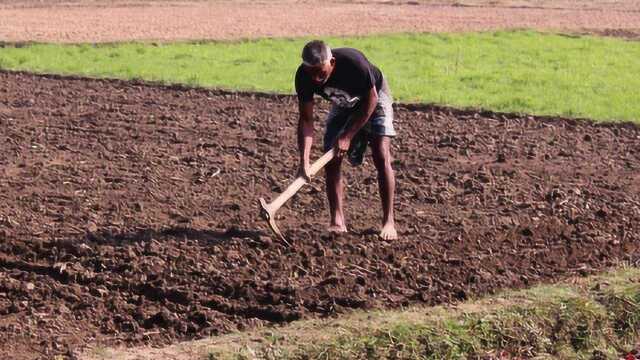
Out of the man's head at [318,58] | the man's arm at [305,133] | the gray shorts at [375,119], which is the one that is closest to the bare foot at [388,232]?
the gray shorts at [375,119]

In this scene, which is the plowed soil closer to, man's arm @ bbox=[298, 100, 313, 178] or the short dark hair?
man's arm @ bbox=[298, 100, 313, 178]

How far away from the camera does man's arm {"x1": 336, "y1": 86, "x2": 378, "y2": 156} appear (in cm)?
880

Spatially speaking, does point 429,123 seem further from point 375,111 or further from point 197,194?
point 375,111

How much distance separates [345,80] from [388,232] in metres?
1.14

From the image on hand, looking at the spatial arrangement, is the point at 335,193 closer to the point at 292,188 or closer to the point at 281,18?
the point at 292,188

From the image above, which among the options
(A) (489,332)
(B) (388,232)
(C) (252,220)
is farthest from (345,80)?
(A) (489,332)

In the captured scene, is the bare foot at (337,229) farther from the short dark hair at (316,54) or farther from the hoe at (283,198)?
the short dark hair at (316,54)

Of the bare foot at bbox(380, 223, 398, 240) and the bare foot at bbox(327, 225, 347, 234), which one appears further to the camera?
the bare foot at bbox(327, 225, 347, 234)

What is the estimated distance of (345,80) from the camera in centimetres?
877

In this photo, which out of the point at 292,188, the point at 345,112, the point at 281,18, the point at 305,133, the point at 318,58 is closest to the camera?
the point at 318,58

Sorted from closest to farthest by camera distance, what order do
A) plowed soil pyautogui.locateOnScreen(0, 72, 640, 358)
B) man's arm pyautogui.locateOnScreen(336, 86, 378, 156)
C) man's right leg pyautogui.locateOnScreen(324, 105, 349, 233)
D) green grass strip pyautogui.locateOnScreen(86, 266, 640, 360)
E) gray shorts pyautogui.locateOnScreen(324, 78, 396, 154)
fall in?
1. green grass strip pyautogui.locateOnScreen(86, 266, 640, 360)
2. plowed soil pyautogui.locateOnScreen(0, 72, 640, 358)
3. man's arm pyautogui.locateOnScreen(336, 86, 378, 156)
4. gray shorts pyautogui.locateOnScreen(324, 78, 396, 154)
5. man's right leg pyautogui.locateOnScreen(324, 105, 349, 233)

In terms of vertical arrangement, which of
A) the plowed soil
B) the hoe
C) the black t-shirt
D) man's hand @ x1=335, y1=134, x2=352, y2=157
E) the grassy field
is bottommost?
the grassy field

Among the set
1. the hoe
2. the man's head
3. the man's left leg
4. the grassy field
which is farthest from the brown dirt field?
the man's head

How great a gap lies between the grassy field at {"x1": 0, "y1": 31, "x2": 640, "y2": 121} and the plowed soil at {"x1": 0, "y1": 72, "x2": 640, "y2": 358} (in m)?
1.60
